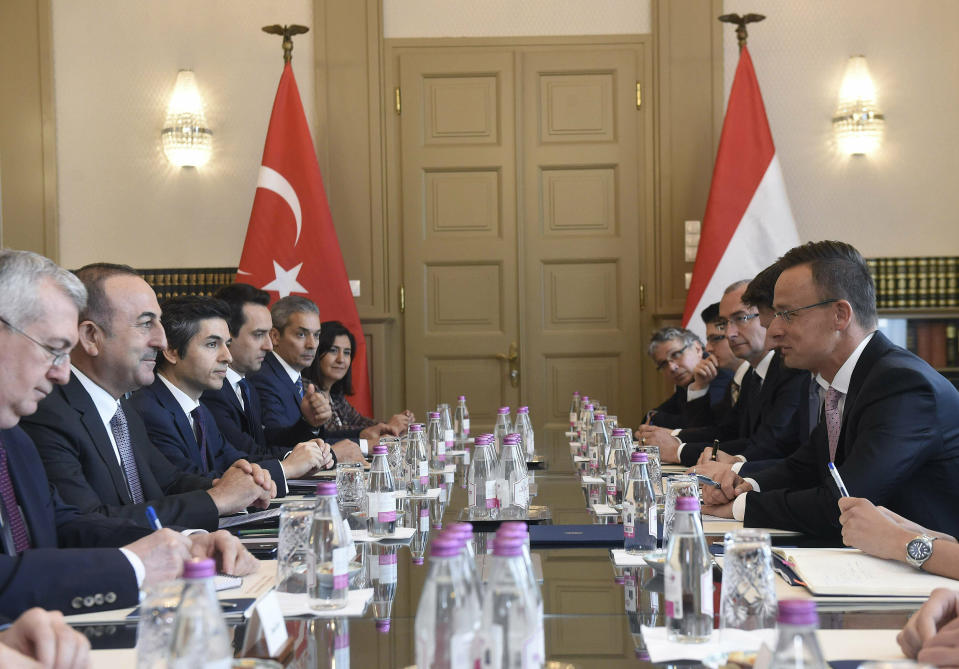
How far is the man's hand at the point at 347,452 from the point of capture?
3998 millimetres

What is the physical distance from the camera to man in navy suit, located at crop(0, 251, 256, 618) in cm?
184

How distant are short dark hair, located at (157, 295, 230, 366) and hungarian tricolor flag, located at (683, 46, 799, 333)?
366 cm

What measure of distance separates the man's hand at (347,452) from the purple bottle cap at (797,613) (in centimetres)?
305

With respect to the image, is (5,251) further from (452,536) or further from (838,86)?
(838,86)

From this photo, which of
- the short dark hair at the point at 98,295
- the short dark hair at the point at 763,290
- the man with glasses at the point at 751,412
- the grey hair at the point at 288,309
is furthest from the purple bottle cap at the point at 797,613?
the grey hair at the point at 288,309

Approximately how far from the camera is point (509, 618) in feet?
3.96

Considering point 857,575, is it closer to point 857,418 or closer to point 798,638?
point 857,418

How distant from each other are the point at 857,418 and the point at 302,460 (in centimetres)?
186

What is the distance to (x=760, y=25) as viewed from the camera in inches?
276

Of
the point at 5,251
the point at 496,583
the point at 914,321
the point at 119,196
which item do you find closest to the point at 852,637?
the point at 496,583

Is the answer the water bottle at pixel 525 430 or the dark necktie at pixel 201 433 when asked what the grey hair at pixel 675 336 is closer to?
the water bottle at pixel 525 430

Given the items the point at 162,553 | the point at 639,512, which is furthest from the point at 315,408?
the point at 162,553

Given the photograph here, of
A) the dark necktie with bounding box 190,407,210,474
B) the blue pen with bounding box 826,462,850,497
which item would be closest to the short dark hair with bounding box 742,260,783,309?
the blue pen with bounding box 826,462,850,497

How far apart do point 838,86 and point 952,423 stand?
16.6 ft
